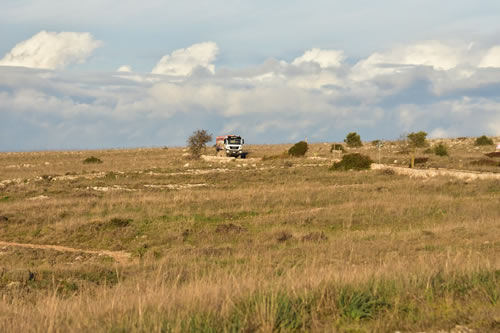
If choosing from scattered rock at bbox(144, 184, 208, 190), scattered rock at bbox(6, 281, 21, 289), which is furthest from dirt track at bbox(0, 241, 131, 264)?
scattered rock at bbox(144, 184, 208, 190)

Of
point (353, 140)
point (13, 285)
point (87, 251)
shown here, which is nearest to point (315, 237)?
point (87, 251)

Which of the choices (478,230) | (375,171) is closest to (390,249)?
(478,230)

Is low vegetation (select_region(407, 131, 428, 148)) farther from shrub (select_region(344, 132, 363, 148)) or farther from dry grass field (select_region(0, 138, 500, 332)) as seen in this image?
shrub (select_region(344, 132, 363, 148))

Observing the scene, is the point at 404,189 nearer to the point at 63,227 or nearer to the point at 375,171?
the point at 375,171

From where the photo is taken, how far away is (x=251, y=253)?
1465cm

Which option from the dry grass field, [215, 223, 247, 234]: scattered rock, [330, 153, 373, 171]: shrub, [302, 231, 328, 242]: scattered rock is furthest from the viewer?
[330, 153, 373, 171]: shrub

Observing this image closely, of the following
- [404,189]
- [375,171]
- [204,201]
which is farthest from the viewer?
[375,171]

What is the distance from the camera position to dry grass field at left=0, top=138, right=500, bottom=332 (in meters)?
6.10

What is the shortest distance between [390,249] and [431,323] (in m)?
7.99

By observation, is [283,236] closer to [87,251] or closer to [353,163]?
[87,251]

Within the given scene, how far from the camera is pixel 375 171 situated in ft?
140

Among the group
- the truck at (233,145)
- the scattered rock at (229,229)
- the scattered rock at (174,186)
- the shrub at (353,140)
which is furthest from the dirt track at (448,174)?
the shrub at (353,140)

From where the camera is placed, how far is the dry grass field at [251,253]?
6.10 meters

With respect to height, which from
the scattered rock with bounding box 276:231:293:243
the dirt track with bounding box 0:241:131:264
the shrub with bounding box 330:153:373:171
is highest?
the shrub with bounding box 330:153:373:171
